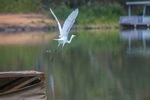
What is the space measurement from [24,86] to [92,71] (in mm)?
9913

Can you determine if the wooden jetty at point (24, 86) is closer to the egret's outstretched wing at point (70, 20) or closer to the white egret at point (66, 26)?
the egret's outstretched wing at point (70, 20)

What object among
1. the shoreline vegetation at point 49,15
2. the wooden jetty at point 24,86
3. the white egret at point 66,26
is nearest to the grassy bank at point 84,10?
the shoreline vegetation at point 49,15

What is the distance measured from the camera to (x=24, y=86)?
25.5 ft

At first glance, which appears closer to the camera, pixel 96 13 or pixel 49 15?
pixel 49 15

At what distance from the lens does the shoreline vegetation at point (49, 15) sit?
48.3 metres

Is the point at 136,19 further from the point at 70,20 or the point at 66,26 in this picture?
the point at 70,20

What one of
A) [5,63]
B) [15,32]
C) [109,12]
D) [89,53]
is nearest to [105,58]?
[89,53]

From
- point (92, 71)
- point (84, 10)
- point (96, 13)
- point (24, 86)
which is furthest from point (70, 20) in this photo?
point (84, 10)

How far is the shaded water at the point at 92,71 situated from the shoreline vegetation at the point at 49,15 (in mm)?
20321

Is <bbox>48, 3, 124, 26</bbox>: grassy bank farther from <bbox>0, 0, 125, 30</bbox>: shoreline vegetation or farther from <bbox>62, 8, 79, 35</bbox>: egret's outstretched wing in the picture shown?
<bbox>62, 8, 79, 35</bbox>: egret's outstretched wing

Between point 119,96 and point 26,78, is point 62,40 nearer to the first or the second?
point 119,96

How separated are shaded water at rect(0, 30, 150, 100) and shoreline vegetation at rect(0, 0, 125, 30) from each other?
20321 millimetres

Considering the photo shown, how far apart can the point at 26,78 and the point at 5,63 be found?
12448mm

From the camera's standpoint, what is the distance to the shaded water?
12.8 m
